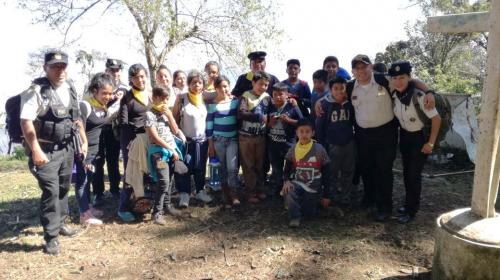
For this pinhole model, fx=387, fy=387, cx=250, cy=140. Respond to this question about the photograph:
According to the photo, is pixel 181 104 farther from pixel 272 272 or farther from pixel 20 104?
pixel 272 272

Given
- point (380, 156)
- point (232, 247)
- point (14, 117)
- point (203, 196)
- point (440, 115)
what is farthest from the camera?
point (203, 196)

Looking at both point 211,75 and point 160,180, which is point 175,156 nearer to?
point 160,180

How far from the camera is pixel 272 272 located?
Answer: 372 cm

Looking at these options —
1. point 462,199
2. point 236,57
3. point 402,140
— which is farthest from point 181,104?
point 236,57

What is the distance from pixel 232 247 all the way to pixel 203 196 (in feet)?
4.46

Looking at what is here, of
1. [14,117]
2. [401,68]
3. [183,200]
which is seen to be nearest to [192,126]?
[183,200]

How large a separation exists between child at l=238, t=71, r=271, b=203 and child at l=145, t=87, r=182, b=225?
887 mm

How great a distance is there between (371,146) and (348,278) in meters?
1.71

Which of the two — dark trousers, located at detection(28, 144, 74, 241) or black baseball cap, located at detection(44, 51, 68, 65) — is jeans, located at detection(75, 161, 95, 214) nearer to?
dark trousers, located at detection(28, 144, 74, 241)

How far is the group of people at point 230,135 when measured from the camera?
4148 mm

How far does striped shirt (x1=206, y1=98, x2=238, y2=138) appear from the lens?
5.12m

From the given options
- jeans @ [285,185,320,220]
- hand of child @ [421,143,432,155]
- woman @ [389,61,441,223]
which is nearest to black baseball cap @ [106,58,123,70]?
jeans @ [285,185,320,220]

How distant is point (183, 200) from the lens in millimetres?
5293

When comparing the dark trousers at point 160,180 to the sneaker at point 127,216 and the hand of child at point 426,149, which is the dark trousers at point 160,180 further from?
the hand of child at point 426,149
